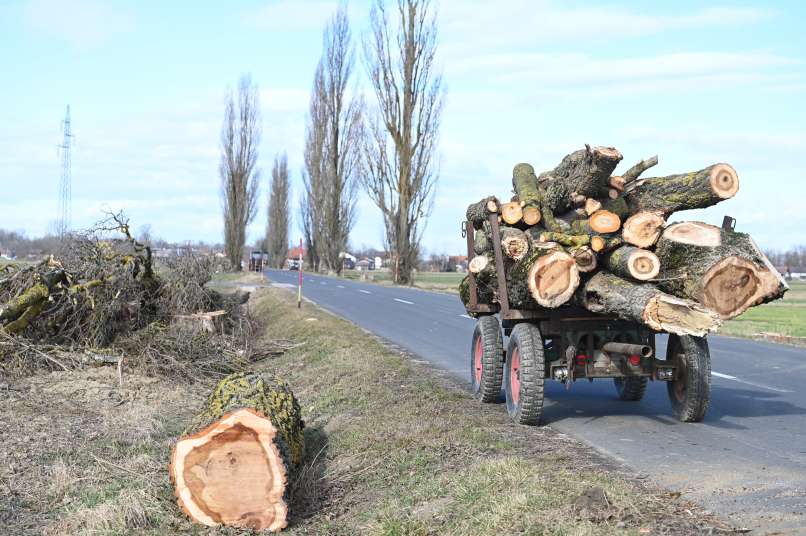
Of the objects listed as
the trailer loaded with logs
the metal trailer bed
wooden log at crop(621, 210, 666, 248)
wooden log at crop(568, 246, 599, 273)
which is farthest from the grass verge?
wooden log at crop(621, 210, 666, 248)

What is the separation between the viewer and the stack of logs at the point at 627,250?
7094 mm

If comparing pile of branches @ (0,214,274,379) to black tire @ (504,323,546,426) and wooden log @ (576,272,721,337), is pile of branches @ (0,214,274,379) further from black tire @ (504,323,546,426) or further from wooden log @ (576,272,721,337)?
wooden log @ (576,272,721,337)

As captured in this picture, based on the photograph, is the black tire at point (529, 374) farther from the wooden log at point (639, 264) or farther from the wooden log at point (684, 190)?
the wooden log at point (684, 190)

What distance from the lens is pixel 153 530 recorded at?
5.96 m

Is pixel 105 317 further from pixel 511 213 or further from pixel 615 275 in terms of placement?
pixel 615 275

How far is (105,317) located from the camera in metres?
12.7

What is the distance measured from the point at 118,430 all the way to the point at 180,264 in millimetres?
6766

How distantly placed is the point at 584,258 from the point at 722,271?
1.15 metres

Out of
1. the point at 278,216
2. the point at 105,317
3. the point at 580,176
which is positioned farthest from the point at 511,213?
the point at 278,216

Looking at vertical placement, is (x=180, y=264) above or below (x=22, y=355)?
above

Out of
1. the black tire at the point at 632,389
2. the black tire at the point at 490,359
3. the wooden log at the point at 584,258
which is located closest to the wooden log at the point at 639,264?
the wooden log at the point at 584,258

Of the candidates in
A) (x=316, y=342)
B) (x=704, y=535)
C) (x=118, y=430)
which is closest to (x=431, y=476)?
(x=704, y=535)

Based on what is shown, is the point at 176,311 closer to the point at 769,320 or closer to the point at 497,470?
the point at 497,470

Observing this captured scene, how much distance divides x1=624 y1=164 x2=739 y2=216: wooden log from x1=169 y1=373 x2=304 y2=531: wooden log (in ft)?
13.4
